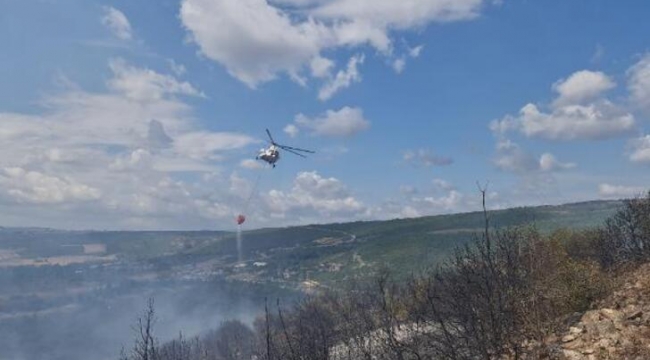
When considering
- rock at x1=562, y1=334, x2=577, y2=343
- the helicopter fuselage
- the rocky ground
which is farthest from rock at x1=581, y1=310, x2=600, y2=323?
the helicopter fuselage

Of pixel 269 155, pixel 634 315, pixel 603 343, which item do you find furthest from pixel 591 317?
pixel 269 155

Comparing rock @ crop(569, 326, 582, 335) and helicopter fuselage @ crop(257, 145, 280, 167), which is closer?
rock @ crop(569, 326, 582, 335)

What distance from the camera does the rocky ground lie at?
22.8 meters

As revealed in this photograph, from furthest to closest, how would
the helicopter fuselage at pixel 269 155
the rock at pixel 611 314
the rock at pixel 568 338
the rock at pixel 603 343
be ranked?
the helicopter fuselage at pixel 269 155 → the rock at pixel 611 314 → the rock at pixel 568 338 → the rock at pixel 603 343

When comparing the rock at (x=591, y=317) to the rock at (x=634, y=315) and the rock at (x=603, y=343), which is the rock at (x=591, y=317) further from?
the rock at (x=603, y=343)

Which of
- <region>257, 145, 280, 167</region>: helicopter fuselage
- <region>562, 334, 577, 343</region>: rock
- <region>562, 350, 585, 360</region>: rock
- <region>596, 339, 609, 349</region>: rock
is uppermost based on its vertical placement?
<region>257, 145, 280, 167</region>: helicopter fuselage

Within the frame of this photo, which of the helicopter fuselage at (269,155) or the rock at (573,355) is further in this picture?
the helicopter fuselage at (269,155)

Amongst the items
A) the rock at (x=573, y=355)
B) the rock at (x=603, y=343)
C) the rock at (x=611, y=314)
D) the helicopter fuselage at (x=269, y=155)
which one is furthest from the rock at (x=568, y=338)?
the helicopter fuselage at (x=269, y=155)

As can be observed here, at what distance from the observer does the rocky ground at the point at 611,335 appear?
2283 cm

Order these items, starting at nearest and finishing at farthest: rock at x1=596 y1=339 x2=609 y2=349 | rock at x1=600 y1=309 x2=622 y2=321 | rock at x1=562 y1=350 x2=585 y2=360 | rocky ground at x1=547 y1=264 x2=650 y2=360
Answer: rocky ground at x1=547 y1=264 x2=650 y2=360, rock at x1=562 y1=350 x2=585 y2=360, rock at x1=596 y1=339 x2=609 y2=349, rock at x1=600 y1=309 x2=622 y2=321

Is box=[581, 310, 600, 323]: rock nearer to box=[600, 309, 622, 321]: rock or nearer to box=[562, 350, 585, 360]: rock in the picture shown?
box=[600, 309, 622, 321]: rock

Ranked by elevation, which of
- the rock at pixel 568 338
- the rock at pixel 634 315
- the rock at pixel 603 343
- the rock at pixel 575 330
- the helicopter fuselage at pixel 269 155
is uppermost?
the helicopter fuselage at pixel 269 155

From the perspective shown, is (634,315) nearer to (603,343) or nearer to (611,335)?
(611,335)

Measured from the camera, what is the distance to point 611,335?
81.3 feet
